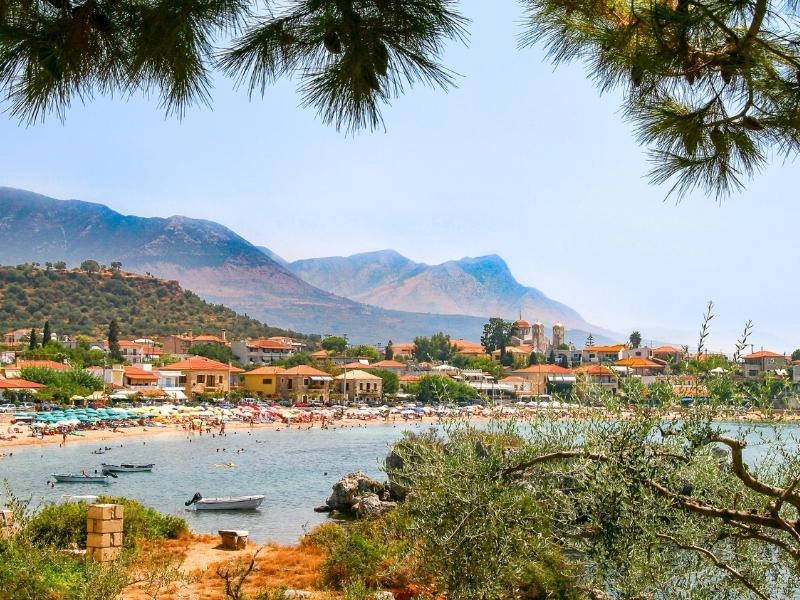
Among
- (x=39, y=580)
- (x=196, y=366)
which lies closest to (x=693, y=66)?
(x=39, y=580)

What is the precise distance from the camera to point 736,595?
5172 mm

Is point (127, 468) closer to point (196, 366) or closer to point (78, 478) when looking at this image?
point (78, 478)

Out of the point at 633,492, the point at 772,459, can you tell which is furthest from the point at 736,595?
the point at 633,492

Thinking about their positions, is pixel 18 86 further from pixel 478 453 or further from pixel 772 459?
pixel 772 459

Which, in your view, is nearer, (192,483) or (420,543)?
(420,543)

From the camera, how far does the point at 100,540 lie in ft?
35.6

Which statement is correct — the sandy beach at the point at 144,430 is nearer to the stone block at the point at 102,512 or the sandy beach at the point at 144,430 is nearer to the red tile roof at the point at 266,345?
the stone block at the point at 102,512

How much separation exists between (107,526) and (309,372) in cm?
7733

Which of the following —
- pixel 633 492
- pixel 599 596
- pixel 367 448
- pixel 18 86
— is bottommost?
pixel 367 448

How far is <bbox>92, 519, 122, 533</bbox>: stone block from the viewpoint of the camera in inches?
427

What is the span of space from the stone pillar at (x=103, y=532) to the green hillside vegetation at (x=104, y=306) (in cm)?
12647

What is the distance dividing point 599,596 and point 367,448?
46.8 meters

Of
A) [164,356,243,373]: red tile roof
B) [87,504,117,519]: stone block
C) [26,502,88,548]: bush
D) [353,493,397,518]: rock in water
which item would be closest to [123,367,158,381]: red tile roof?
[164,356,243,373]: red tile roof

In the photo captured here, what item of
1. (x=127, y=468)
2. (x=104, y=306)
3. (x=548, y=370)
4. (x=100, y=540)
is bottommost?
(x=127, y=468)
